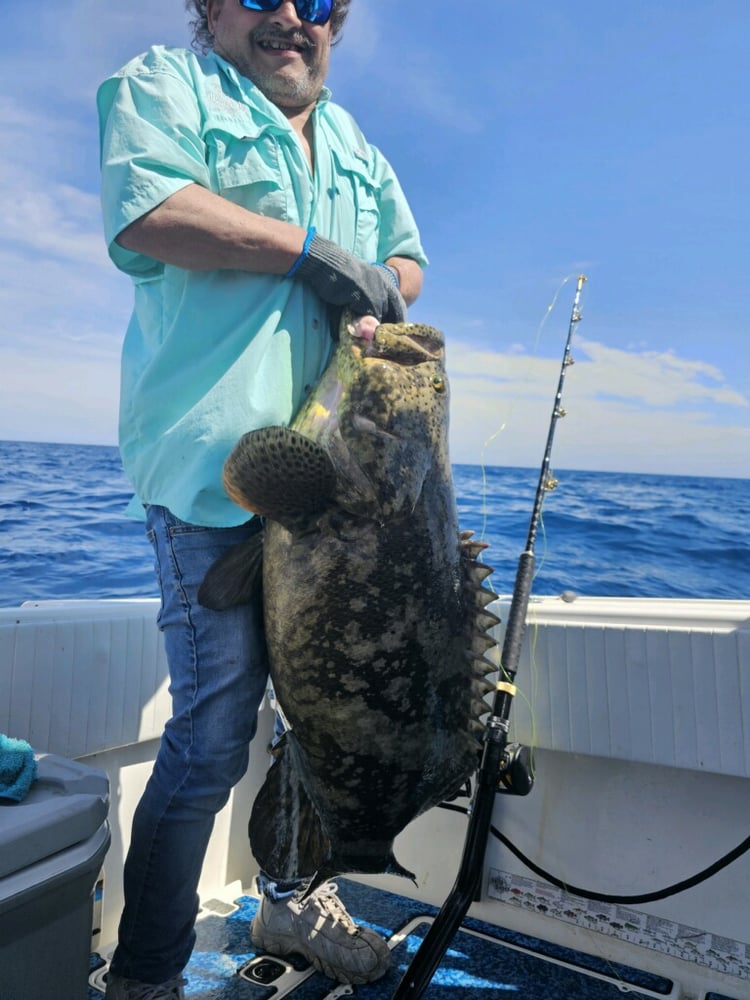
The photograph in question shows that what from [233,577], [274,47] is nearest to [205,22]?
[274,47]

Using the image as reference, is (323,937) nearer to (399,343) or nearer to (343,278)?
(399,343)

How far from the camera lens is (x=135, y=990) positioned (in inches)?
87.3

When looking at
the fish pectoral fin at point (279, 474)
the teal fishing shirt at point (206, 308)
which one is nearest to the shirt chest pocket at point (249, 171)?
the teal fishing shirt at point (206, 308)

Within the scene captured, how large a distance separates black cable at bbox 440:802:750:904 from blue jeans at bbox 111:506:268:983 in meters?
1.43

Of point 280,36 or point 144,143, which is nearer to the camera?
point 144,143

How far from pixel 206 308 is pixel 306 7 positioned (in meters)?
0.98

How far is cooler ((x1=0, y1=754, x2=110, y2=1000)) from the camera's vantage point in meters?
1.70

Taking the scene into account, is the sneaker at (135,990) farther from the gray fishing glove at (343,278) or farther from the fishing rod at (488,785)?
the gray fishing glove at (343,278)

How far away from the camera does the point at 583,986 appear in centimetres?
282

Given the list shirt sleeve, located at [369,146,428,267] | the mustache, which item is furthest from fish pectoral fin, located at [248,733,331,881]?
the mustache

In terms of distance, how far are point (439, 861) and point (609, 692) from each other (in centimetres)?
113

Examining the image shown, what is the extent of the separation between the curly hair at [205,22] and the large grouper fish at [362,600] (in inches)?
51.3

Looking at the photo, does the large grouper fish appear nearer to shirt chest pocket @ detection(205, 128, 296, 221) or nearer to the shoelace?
shirt chest pocket @ detection(205, 128, 296, 221)

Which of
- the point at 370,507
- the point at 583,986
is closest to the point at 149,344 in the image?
the point at 370,507
